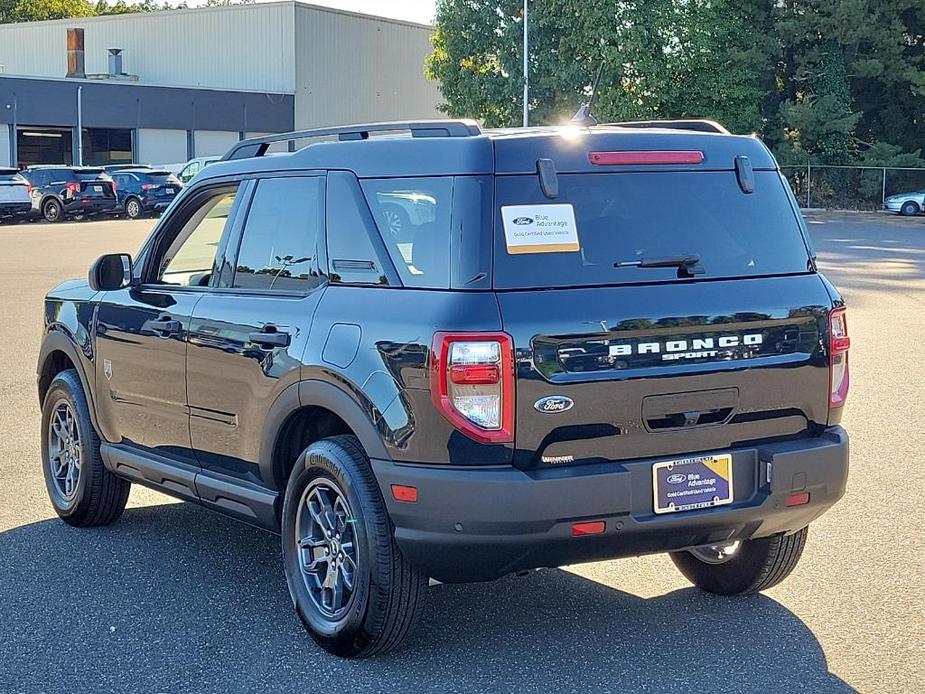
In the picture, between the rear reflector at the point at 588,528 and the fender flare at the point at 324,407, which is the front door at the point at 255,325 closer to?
the fender flare at the point at 324,407

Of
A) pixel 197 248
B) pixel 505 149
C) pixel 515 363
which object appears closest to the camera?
pixel 515 363

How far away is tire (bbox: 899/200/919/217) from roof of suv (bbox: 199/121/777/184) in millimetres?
43293

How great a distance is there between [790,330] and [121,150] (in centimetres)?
6153

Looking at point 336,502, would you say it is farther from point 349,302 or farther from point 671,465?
point 671,465

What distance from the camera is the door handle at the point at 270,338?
5191 millimetres

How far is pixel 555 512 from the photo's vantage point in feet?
14.6

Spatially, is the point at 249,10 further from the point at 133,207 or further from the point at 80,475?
the point at 80,475

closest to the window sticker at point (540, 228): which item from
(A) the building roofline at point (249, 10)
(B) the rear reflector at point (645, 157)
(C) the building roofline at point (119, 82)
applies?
(B) the rear reflector at point (645, 157)

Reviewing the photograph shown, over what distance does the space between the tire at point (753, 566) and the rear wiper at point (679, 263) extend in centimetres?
124

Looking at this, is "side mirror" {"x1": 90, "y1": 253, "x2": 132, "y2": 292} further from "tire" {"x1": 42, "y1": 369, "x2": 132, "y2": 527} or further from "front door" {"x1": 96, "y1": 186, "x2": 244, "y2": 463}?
"tire" {"x1": 42, "y1": 369, "x2": 132, "y2": 527}

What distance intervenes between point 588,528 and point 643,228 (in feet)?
3.66

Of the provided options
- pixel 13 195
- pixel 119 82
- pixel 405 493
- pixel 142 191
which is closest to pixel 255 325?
pixel 405 493

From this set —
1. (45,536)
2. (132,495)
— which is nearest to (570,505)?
(45,536)

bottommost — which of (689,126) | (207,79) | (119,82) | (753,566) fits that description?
(753,566)
